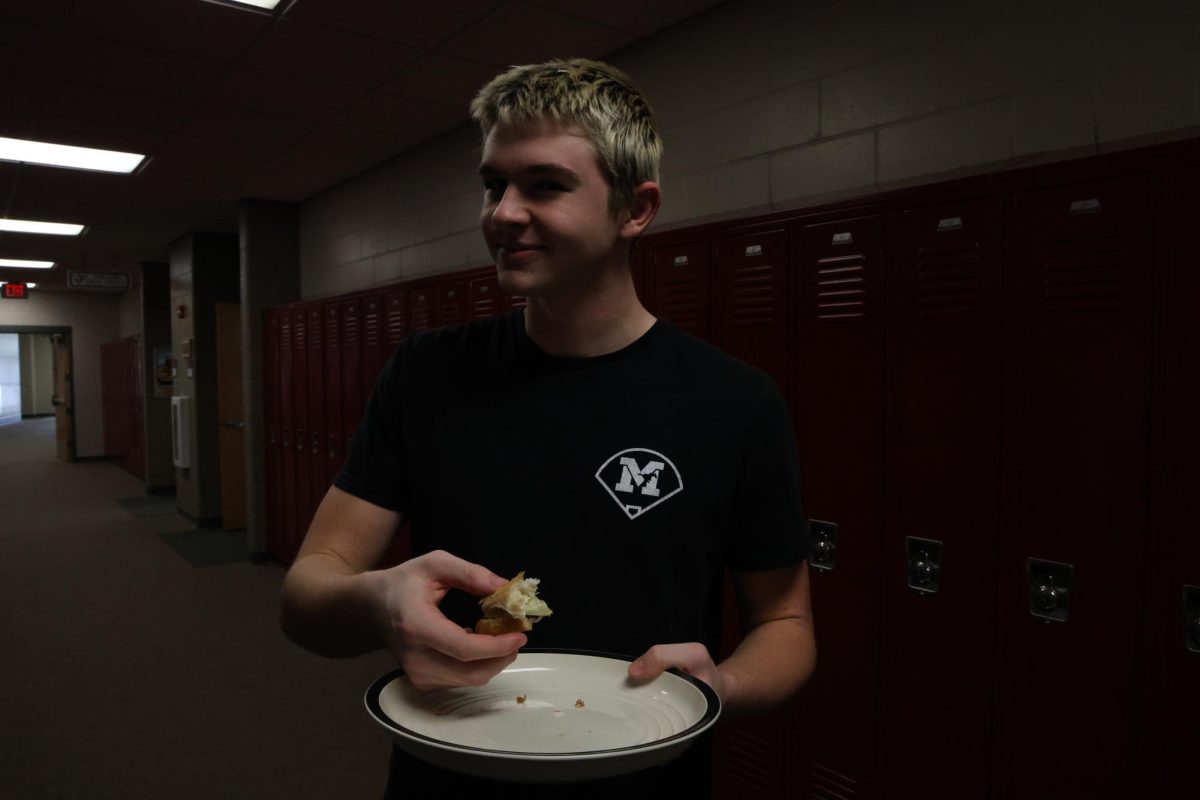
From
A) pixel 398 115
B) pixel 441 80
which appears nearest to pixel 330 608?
pixel 441 80

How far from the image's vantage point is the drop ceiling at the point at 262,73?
2832 mm

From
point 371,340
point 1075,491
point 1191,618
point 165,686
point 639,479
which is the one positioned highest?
point 371,340

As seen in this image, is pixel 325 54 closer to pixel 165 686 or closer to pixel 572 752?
pixel 165 686

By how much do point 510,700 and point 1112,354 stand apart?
57.1 inches

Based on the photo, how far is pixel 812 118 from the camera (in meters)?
2.54

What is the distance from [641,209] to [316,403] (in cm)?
441

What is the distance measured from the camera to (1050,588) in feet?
5.75

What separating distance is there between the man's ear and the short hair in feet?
0.03

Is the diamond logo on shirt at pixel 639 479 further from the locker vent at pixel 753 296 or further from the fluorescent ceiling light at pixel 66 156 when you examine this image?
the fluorescent ceiling light at pixel 66 156

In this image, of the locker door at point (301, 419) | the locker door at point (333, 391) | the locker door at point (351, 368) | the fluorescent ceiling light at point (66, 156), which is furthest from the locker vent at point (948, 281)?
the fluorescent ceiling light at point (66, 156)

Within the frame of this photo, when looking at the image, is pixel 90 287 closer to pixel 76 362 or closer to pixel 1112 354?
pixel 76 362

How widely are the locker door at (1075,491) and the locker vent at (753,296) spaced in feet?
2.14

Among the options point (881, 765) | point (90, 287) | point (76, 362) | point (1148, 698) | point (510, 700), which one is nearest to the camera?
point (510, 700)

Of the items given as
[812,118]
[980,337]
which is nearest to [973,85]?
[812,118]
